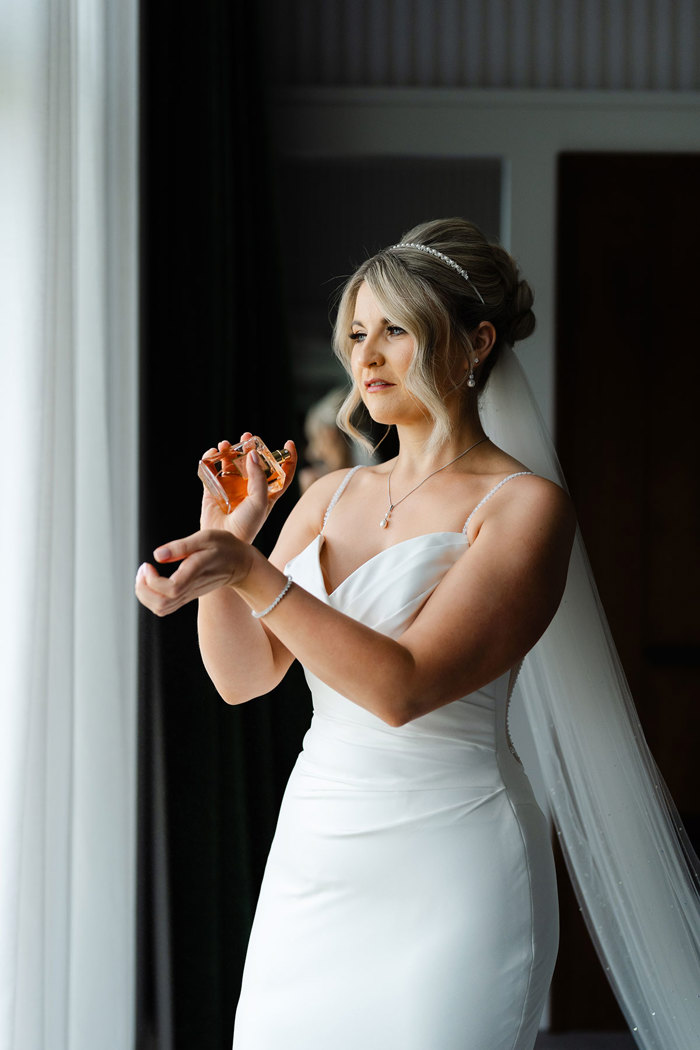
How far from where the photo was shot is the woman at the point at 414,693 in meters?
1.27

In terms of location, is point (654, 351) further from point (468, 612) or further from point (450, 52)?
point (468, 612)

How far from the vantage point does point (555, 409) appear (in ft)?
10.2

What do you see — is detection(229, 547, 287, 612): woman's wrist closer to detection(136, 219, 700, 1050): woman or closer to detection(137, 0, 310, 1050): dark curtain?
detection(136, 219, 700, 1050): woman

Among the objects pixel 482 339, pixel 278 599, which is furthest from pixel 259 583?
pixel 482 339

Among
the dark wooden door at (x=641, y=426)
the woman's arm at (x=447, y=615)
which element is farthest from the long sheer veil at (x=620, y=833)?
the dark wooden door at (x=641, y=426)

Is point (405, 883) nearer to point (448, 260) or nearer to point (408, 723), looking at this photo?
point (408, 723)

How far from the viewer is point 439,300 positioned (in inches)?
56.9

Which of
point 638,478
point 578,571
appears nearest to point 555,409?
point 638,478

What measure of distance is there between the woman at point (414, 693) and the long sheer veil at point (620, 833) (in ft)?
0.57

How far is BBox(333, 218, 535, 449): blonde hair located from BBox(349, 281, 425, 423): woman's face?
0.05 feet

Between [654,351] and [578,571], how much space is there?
1.74 m

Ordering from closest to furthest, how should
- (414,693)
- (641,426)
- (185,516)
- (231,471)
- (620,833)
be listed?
(414,693) → (231,471) → (620,833) → (185,516) → (641,426)

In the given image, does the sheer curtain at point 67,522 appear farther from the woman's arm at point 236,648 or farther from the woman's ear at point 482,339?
the woman's ear at point 482,339

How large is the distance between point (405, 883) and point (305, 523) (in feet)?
1.89
